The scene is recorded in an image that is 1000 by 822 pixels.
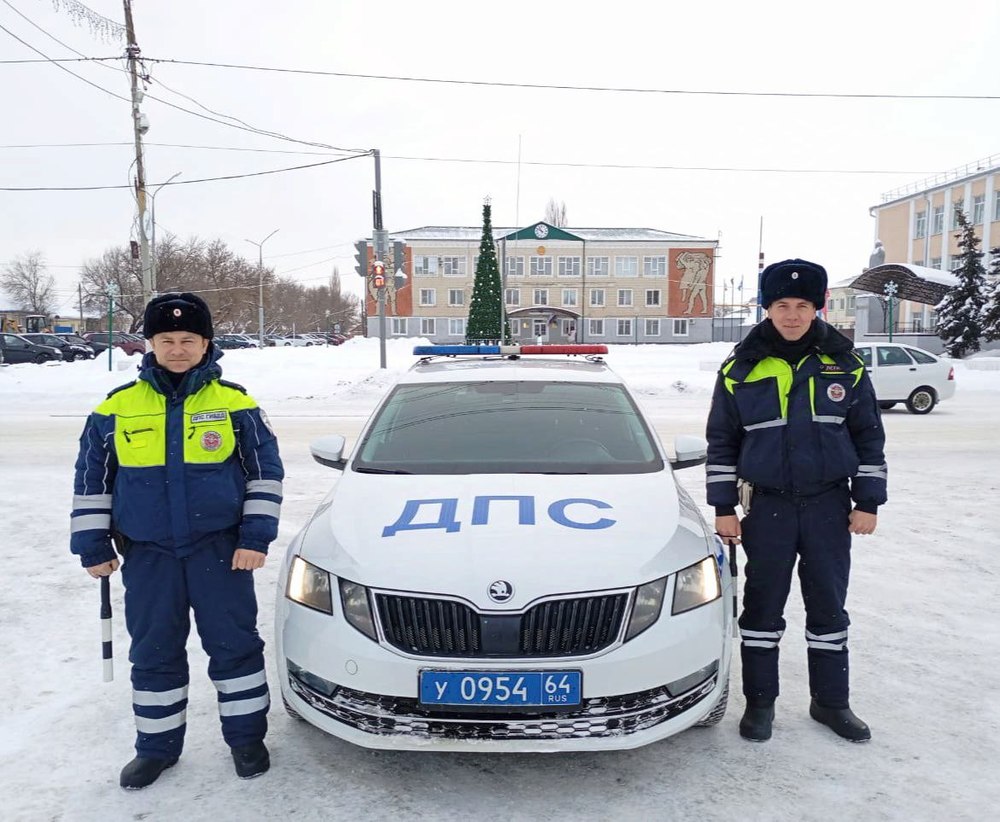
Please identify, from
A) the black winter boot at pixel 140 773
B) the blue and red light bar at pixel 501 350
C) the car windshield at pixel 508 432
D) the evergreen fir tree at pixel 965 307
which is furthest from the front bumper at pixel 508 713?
the evergreen fir tree at pixel 965 307

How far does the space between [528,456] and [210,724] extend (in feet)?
6.02

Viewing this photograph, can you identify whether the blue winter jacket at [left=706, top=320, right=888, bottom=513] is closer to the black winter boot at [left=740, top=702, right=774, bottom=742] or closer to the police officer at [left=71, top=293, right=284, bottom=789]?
the black winter boot at [left=740, top=702, right=774, bottom=742]

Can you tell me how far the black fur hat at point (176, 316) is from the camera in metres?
2.96

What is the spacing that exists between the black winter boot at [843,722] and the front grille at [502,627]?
4.14ft

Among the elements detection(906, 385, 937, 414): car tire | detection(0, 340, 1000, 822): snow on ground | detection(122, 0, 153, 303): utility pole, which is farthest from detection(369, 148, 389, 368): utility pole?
detection(0, 340, 1000, 822): snow on ground

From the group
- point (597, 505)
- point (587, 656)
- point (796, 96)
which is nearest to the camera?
point (587, 656)

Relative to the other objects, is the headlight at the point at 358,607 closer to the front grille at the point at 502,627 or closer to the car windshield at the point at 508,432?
the front grille at the point at 502,627

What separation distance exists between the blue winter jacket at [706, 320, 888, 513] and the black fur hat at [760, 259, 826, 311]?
132 millimetres

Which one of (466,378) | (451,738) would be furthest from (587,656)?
(466,378)

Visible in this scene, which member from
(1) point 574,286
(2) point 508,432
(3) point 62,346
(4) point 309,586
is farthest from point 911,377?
(1) point 574,286

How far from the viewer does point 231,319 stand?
230 ft

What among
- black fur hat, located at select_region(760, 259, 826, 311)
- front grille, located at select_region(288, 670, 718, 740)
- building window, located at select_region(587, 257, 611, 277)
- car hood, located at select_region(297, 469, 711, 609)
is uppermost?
building window, located at select_region(587, 257, 611, 277)

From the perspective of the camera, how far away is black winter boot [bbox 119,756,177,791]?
2.90m

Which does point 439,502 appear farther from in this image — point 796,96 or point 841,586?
point 796,96
